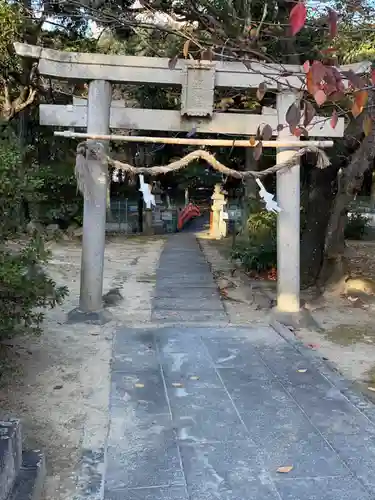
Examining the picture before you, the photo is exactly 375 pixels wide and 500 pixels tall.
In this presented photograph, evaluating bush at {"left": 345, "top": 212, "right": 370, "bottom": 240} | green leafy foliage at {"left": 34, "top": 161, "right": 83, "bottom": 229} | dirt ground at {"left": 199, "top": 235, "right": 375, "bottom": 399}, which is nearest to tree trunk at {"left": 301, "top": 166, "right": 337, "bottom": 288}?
dirt ground at {"left": 199, "top": 235, "right": 375, "bottom": 399}

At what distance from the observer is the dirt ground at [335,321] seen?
5.46 meters

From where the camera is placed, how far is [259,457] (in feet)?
11.0

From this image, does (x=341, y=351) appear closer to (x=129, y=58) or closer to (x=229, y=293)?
(x=229, y=293)

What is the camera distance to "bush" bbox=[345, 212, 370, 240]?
17547mm

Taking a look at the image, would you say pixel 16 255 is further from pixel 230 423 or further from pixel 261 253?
pixel 261 253

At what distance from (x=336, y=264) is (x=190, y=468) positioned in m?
6.47

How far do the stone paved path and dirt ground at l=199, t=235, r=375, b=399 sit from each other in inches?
17.1

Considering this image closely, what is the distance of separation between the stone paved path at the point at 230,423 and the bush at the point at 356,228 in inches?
478

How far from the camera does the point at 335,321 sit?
24.0 feet

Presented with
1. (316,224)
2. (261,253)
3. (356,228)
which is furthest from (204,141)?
(356,228)

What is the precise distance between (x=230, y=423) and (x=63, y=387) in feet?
5.40

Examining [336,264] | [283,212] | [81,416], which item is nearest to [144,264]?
[336,264]

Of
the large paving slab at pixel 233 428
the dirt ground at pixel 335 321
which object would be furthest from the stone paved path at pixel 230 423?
the dirt ground at pixel 335 321

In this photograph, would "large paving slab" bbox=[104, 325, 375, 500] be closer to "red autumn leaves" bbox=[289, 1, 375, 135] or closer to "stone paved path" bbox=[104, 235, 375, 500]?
"stone paved path" bbox=[104, 235, 375, 500]
